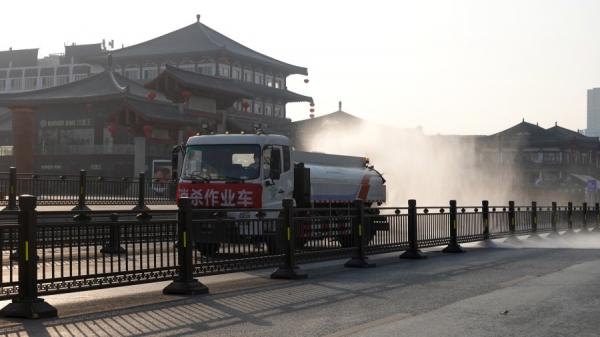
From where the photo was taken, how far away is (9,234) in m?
8.70

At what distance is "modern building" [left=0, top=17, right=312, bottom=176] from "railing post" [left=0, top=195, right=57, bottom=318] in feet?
118

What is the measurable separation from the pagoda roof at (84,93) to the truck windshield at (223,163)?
36.3m

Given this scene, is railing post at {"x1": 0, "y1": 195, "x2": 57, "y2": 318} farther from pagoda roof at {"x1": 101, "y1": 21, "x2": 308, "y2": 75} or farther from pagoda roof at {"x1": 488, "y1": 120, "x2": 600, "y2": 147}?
pagoda roof at {"x1": 488, "y1": 120, "x2": 600, "y2": 147}

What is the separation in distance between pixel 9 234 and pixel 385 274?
7582 mm

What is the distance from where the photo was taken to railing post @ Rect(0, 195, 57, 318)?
856 cm

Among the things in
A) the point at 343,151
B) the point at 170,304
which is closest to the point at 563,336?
the point at 170,304

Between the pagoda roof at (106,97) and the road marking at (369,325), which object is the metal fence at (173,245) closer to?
the road marking at (369,325)

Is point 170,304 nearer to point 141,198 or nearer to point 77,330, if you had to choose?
point 77,330

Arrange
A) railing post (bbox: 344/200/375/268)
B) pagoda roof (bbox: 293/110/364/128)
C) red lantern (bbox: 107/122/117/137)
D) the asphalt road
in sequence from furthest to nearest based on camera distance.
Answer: pagoda roof (bbox: 293/110/364/128)
red lantern (bbox: 107/122/117/137)
railing post (bbox: 344/200/375/268)
the asphalt road

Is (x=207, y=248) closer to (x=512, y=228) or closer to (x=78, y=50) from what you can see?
(x=512, y=228)

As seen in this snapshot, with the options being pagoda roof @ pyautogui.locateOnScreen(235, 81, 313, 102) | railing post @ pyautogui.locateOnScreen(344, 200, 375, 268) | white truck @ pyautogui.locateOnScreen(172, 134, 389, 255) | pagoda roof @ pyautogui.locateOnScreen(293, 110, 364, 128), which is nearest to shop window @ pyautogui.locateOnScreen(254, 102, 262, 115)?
pagoda roof @ pyautogui.locateOnScreen(235, 81, 313, 102)

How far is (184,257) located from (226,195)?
618 cm

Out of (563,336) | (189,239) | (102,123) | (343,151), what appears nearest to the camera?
(563,336)

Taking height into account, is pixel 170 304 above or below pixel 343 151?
below
